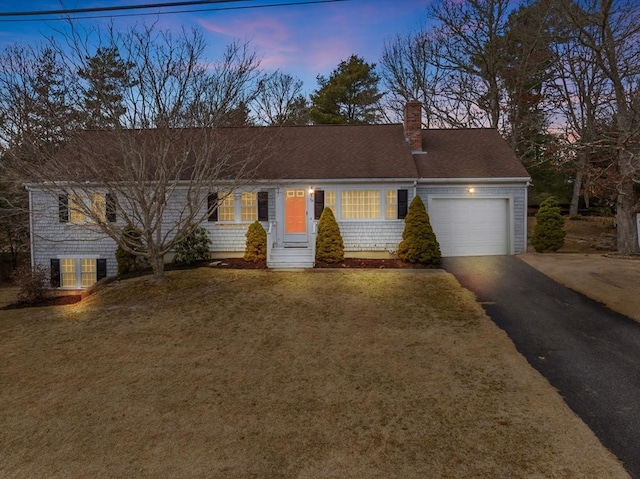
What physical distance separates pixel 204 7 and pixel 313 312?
8.32 metres

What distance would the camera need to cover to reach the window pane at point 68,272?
53.8 ft

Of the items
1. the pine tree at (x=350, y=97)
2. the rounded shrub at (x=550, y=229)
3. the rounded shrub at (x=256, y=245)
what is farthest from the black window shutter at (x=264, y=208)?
the pine tree at (x=350, y=97)

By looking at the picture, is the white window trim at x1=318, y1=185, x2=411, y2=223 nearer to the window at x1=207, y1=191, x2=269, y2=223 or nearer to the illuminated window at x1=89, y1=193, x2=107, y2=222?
the window at x1=207, y1=191, x2=269, y2=223

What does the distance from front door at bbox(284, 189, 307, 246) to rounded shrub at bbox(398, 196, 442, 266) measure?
3911mm

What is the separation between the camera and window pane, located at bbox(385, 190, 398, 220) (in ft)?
51.1

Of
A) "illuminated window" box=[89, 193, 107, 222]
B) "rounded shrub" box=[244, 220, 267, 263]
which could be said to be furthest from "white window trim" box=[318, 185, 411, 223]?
"illuminated window" box=[89, 193, 107, 222]

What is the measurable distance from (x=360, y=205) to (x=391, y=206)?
47.7 inches

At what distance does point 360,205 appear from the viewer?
617 inches

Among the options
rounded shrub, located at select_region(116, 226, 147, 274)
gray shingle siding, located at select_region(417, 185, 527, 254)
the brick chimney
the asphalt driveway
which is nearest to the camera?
the asphalt driveway

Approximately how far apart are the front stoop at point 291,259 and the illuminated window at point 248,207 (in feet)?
7.12

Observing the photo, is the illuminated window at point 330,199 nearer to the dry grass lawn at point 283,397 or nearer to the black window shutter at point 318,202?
the black window shutter at point 318,202

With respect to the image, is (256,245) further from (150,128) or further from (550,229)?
(550,229)

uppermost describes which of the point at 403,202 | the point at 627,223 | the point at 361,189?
the point at 361,189

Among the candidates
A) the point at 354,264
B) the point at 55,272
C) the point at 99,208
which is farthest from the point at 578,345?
the point at 55,272
